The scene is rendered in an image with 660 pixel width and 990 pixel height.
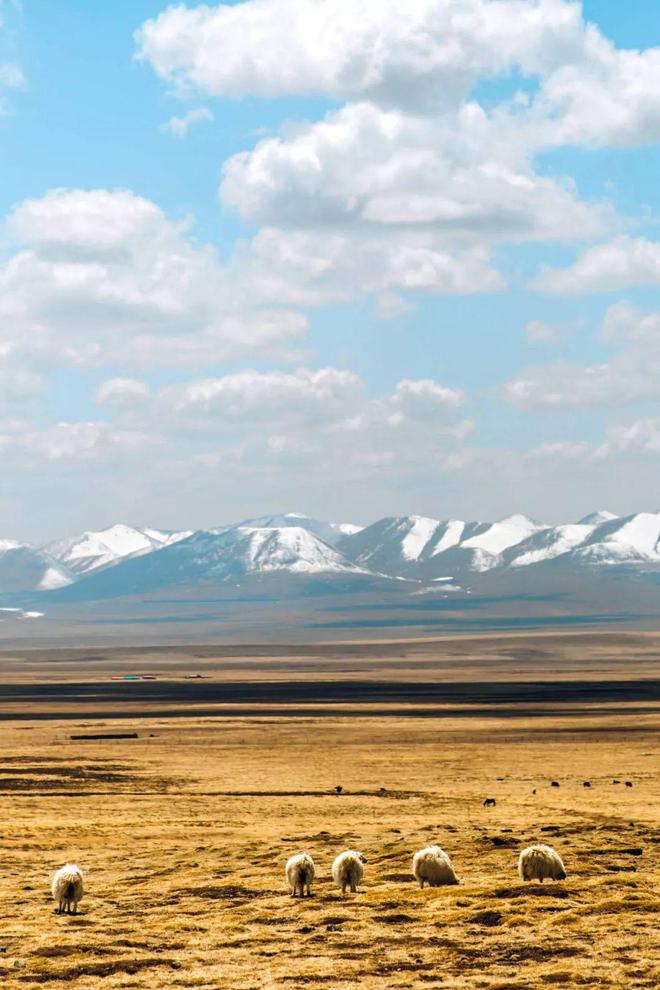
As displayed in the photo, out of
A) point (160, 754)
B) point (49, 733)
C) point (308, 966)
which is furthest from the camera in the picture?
point (49, 733)

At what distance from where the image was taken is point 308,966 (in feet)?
76.0

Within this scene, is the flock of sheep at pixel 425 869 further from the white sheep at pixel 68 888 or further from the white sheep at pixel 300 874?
the white sheep at pixel 68 888

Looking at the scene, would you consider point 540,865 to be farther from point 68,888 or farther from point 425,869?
point 68,888

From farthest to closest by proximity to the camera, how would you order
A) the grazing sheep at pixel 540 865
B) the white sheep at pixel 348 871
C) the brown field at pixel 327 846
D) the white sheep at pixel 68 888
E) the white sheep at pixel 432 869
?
the white sheep at pixel 432 869, the grazing sheep at pixel 540 865, the white sheep at pixel 348 871, the white sheep at pixel 68 888, the brown field at pixel 327 846

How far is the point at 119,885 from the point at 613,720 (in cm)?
6523

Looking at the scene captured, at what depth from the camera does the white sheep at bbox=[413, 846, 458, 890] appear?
97.9ft

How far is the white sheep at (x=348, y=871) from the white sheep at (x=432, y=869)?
1.43 metres

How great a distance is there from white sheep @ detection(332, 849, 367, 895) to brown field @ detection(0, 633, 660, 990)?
0.52 m

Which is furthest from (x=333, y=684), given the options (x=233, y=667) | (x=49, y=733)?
(x=49, y=733)

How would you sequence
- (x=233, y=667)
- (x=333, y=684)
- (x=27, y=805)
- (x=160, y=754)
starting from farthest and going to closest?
(x=233, y=667) < (x=333, y=684) < (x=160, y=754) < (x=27, y=805)

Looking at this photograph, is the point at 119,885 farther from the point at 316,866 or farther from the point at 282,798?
the point at 282,798

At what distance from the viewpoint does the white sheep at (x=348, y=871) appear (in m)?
29.5

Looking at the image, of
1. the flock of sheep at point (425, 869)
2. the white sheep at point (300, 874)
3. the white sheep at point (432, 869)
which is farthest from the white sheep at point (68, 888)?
the white sheep at point (432, 869)

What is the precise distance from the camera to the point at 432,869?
29812 millimetres
